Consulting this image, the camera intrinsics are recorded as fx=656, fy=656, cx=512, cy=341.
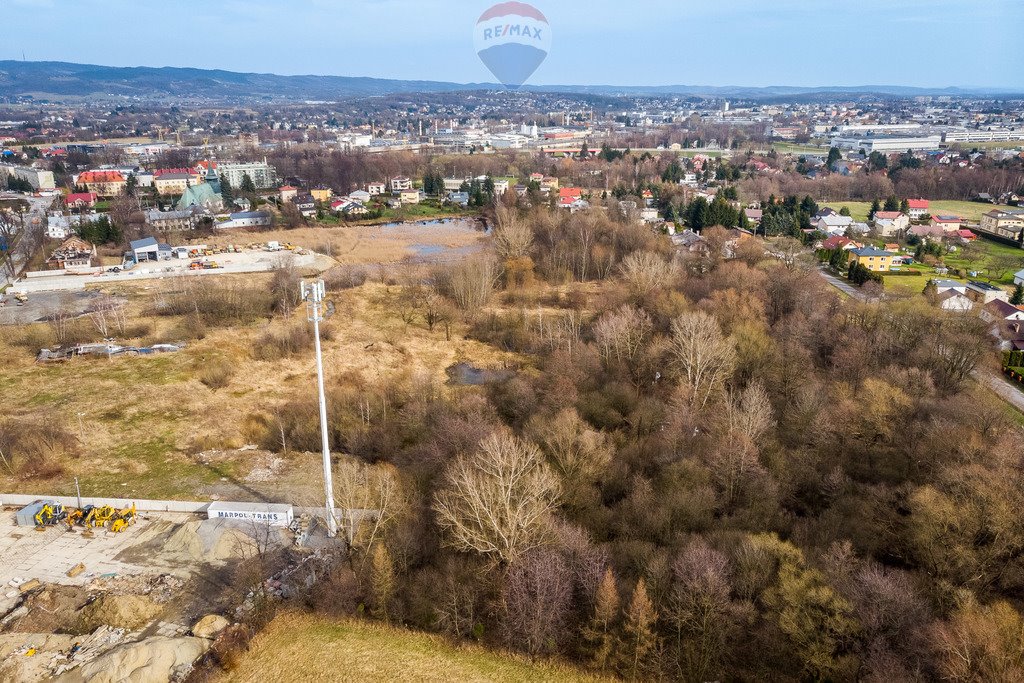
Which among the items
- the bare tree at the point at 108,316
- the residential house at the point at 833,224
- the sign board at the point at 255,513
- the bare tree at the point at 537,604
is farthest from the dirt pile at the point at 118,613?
the residential house at the point at 833,224

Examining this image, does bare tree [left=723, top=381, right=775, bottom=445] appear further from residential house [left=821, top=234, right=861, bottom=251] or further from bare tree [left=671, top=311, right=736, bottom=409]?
residential house [left=821, top=234, right=861, bottom=251]

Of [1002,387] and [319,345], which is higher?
[319,345]

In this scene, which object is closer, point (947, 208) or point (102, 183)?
point (947, 208)

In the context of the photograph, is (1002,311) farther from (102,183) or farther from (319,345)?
(102,183)

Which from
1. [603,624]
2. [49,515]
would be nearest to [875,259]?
[603,624]

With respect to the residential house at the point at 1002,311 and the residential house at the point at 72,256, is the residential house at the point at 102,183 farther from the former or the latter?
the residential house at the point at 1002,311

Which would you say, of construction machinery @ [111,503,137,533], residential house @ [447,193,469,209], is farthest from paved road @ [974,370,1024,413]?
residential house @ [447,193,469,209]

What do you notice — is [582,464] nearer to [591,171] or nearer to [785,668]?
[785,668]
